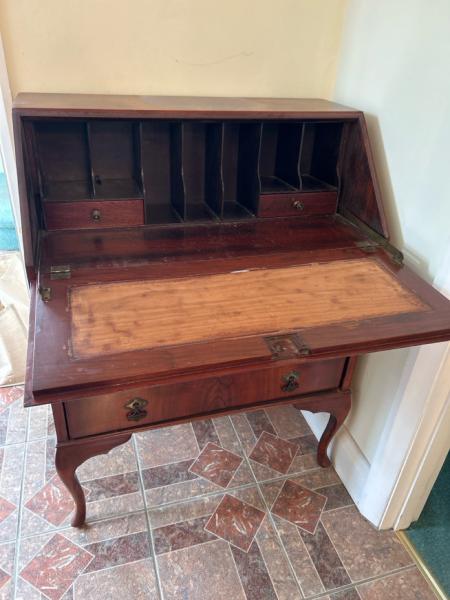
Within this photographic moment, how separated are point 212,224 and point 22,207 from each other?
1.70 feet

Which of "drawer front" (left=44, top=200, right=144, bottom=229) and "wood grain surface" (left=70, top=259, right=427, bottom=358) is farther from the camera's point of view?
"drawer front" (left=44, top=200, right=144, bottom=229)

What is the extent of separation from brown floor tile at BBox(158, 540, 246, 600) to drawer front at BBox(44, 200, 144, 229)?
1.00 meters

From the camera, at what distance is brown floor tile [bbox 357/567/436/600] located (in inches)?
51.9

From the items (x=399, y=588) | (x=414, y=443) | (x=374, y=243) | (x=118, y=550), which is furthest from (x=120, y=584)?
(x=374, y=243)

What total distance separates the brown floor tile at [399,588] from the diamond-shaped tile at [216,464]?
53 cm

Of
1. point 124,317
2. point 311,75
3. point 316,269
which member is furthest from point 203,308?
point 311,75

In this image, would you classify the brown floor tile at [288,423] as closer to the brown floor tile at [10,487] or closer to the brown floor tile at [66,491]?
the brown floor tile at [66,491]

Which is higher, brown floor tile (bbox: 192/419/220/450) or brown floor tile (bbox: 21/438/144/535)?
brown floor tile (bbox: 21/438/144/535)

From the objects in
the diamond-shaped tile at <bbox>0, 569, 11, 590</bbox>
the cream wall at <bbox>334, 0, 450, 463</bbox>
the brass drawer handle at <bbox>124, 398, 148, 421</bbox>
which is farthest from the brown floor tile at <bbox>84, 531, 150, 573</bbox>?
the cream wall at <bbox>334, 0, 450, 463</bbox>

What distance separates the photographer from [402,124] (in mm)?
1243

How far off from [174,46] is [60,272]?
0.78m

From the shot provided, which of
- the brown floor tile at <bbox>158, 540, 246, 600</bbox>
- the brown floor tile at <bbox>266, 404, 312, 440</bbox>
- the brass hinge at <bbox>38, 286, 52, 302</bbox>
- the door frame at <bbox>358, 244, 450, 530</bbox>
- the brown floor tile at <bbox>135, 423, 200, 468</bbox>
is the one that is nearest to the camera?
the brass hinge at <bbox>38, 286, 52, 302</bbox>

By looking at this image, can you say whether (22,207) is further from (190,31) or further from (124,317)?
(190,31)

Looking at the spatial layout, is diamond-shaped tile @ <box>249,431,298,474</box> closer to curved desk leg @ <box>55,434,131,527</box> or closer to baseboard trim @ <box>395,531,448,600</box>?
baseboard trim @ <box>395,531,448,600</box>
